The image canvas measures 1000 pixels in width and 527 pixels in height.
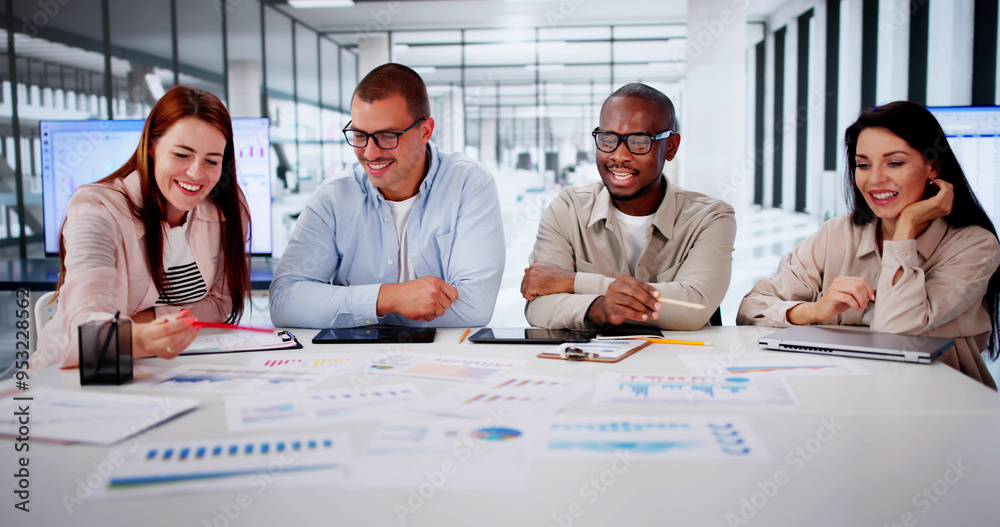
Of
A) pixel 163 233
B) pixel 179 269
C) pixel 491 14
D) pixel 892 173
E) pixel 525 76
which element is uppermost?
pixel 491 14

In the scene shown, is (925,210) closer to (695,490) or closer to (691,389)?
(691,389)

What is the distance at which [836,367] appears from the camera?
1446 mm

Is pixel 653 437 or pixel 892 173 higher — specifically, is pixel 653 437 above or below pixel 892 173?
below

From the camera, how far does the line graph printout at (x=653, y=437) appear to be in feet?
3.20

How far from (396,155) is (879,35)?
699 cm

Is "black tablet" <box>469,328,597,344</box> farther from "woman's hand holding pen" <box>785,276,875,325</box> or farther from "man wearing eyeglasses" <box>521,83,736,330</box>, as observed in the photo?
"woman's hand holding pen" <box>785,276,875,325</box>

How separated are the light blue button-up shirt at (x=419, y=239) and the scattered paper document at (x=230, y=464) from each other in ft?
3.63

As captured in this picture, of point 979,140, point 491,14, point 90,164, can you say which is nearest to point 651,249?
point 979,140

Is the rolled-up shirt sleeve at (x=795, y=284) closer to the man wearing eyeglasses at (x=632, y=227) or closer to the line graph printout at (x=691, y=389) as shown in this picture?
the man wearing eyeglasses at (x=632, y=227)

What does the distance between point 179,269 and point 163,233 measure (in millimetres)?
120

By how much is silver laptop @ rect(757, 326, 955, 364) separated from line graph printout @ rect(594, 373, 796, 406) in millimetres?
299

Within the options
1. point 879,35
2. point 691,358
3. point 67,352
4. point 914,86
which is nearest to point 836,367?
point 691,358

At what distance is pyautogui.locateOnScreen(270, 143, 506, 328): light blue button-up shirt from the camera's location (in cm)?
215

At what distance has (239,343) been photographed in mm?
1706
